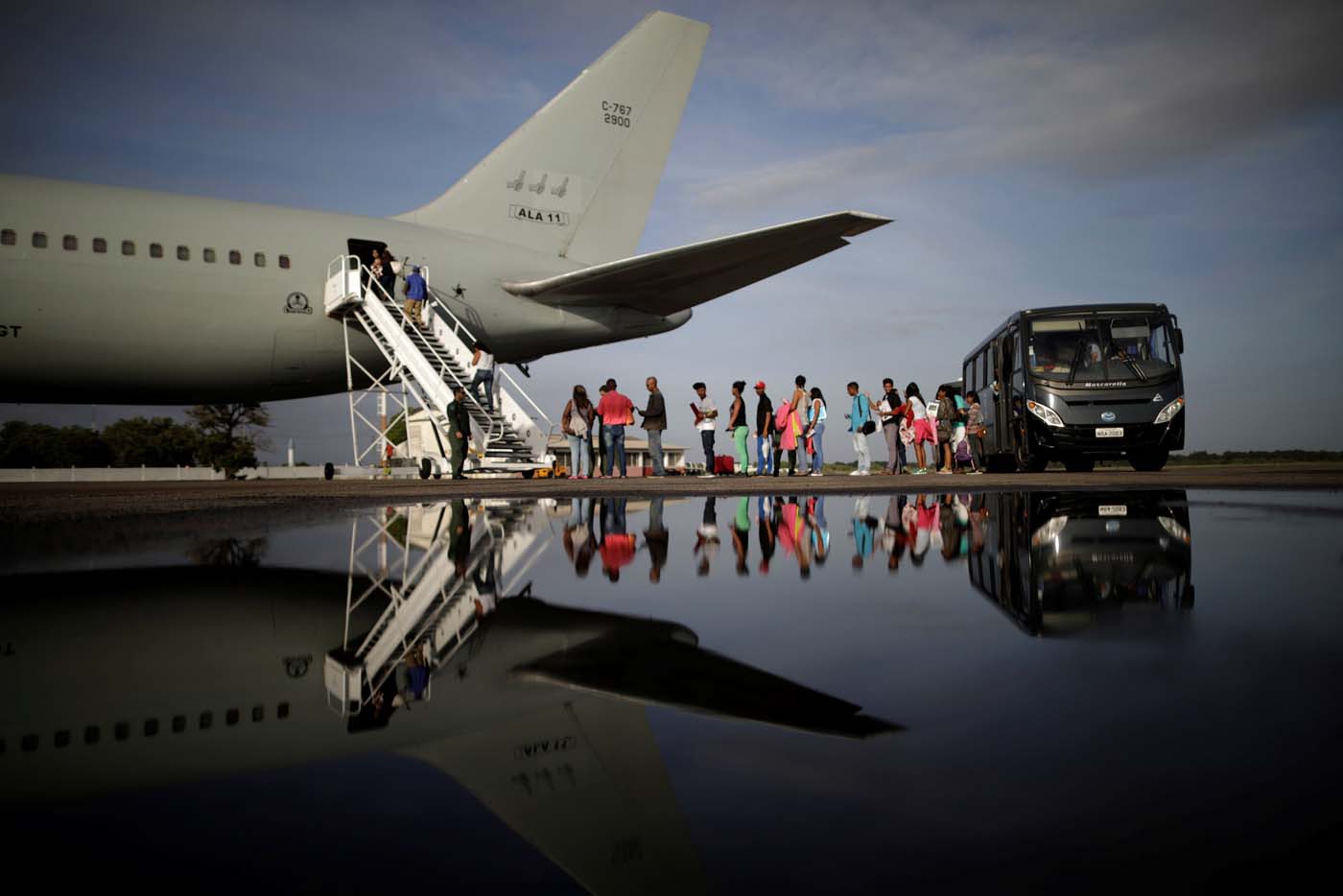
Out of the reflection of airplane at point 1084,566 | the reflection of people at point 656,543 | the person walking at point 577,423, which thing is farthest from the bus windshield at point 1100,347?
the reflection of people at point 656,543

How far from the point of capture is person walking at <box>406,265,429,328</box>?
1263cm

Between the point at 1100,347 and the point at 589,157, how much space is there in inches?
358

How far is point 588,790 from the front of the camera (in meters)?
0.87

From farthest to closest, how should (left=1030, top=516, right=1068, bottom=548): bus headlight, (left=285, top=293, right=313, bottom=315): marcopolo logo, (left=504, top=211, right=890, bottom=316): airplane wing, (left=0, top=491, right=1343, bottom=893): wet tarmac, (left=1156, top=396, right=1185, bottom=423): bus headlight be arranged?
(left=285, top=293, right=313, bottom=315): marcopolo logo < (left=1156, top=396, right=1185, bottom=423): bus headlight < (left=504, top=211, right=890, bottom=316): airplane wing < (left=1030, top=516, right=1068, bottom=548): bus headlight < (left=0, top=491, right=1343, bottom=893): wet tarmac

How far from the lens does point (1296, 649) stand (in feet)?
4.55

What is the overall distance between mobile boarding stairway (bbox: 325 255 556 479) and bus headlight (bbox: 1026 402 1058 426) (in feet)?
24.4

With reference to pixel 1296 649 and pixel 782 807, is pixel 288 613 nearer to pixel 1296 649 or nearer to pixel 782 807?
pixel 782 807

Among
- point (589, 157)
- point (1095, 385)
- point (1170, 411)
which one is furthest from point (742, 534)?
point (589, 157)

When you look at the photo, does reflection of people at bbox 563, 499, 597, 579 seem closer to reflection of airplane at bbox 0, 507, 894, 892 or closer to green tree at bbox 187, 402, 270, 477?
reflection of airplane at bbox 0, 507, 894, 892

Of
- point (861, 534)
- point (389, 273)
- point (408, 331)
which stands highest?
point (389, 273)

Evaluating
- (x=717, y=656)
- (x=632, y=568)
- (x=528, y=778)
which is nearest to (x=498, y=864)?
(x=528, y=778)

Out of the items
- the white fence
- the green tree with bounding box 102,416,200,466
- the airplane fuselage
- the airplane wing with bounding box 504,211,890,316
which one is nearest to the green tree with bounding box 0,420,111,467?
the green tree with bounding box 102,416,200,466

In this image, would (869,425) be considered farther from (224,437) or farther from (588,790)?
(224,437)

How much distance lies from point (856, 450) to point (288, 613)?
12.9 m
